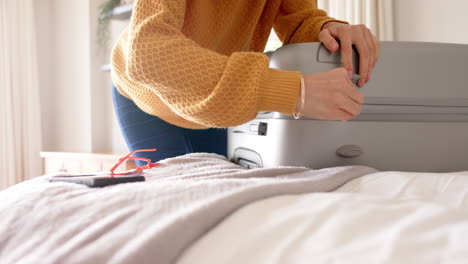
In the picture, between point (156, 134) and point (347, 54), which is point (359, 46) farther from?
point (156, 134)

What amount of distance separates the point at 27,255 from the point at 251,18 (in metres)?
0.73

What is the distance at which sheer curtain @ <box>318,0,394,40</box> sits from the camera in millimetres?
1449

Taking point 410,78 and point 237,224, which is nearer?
point 237,224

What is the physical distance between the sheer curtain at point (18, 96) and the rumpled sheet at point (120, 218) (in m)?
2.48

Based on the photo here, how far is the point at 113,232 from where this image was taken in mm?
327

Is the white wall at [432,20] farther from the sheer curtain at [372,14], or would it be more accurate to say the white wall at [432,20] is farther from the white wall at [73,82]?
the white wall at [73,82]

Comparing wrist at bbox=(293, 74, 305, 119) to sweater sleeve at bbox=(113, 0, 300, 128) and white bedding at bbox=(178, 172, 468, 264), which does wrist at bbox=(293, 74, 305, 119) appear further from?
white bedding at bbox=(178, 172, 468, 264)

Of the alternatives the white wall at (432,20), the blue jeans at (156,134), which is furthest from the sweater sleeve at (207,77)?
the white wall at (432,20)

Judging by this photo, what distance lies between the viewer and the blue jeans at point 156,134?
3.34 feet

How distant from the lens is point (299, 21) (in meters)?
0.92

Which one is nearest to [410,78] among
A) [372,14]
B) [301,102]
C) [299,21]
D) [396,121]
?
[396,121]

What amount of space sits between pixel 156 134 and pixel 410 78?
0.63 m

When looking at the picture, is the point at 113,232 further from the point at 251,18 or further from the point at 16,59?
the point at 16,59

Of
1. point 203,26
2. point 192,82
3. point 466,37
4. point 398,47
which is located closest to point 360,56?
point 398,47
